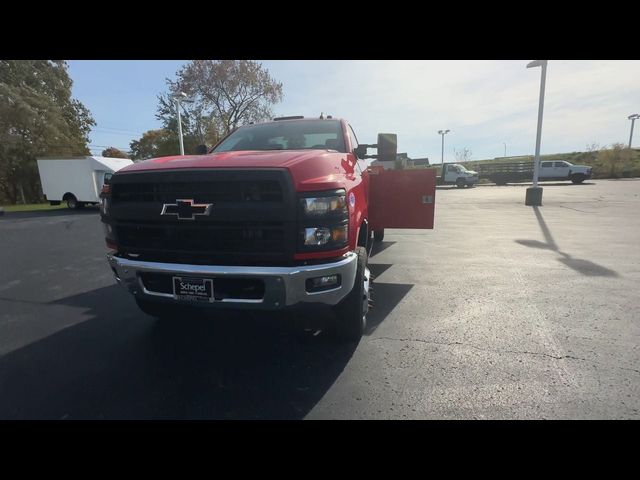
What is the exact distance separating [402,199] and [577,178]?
32.4 meters

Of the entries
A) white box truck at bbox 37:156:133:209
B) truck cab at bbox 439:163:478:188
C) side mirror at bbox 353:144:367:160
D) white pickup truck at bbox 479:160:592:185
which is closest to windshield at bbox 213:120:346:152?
side mirror at bbox 353:144:367:160

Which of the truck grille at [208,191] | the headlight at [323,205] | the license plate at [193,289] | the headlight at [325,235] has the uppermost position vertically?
the truck grille at [208,191]

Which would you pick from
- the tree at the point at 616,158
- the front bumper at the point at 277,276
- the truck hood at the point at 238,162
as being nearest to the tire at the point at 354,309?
the front bumper at the point at 277,276

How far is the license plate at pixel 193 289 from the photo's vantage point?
236cm

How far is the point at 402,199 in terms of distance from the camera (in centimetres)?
505

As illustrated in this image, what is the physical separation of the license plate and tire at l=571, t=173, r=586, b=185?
1396 inches

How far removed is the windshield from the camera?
12.4ft

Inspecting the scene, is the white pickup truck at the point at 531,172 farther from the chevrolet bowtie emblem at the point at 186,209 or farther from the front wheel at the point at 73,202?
the front wheel at the point at 73,202

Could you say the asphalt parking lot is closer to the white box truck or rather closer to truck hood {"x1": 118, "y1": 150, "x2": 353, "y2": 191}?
truck hood {"x1": 118, "y1": 150, "x2": 353, "y2": 191}

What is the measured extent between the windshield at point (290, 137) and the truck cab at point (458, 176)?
101ft

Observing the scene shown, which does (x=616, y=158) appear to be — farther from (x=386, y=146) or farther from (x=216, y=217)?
(x=216, y=217)

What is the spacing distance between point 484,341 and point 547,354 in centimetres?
49

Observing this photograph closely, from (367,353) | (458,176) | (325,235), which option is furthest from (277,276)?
(458,176)
